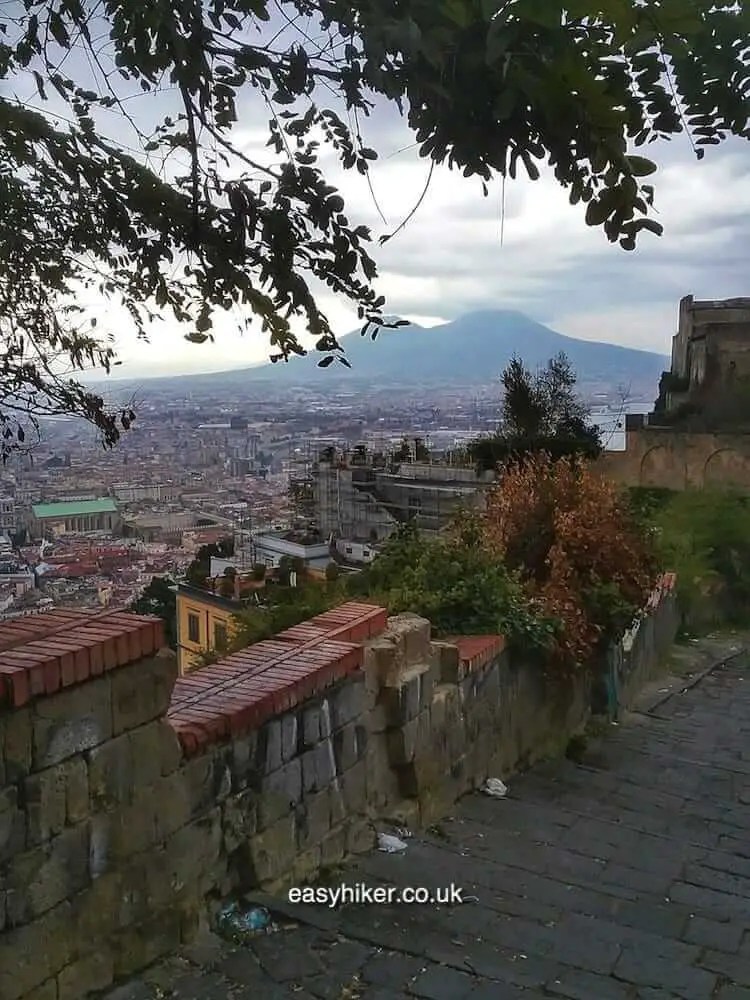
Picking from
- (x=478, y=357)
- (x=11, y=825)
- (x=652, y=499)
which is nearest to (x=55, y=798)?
(x=11, y=825)

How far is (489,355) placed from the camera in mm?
29656

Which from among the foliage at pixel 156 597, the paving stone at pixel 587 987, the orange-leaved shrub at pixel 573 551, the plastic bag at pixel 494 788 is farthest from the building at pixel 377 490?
the paving stone at pixel 587 987

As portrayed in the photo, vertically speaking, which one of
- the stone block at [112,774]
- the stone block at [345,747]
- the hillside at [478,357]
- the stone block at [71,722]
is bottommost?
the stone block at [345,747]

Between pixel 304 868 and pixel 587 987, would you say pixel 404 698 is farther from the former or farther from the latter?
pixel 587 987

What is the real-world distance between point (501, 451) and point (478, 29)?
22198 mm

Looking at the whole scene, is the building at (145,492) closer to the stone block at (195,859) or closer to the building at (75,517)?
the building at (75,517)

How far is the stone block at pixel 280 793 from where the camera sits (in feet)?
13.5

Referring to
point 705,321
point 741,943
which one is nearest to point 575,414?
point 705,321

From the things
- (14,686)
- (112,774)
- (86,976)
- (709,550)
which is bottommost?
(709,550)

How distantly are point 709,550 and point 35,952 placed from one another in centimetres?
1565

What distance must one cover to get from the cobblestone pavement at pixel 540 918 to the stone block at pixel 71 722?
2.82 feet

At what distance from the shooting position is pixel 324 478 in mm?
21984

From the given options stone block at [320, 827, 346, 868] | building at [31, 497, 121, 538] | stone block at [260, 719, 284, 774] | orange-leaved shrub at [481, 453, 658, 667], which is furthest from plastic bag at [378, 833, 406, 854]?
orange-leaved shrub at [481, 453, 658, 667]

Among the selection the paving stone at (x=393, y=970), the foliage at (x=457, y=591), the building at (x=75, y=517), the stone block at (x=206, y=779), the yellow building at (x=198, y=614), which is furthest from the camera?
the yellow building at (x=198, y=614)
